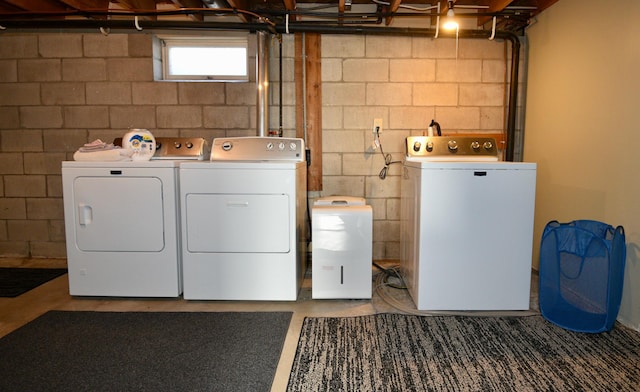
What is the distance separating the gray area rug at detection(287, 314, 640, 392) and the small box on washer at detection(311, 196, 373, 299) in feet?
0.86

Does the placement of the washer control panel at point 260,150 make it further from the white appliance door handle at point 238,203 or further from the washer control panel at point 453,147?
the washer control panel at point 453,147

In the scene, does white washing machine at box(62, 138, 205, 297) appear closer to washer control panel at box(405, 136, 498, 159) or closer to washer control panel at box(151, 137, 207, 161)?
washer control panel at box(151, 137, 207, 161)

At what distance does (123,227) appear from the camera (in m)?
2.53

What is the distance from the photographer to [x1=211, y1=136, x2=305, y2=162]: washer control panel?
2.77 m

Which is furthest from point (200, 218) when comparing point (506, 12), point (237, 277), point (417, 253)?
point (506, 12)

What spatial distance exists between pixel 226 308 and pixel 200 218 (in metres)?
0.59

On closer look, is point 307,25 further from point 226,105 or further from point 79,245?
point 79,245

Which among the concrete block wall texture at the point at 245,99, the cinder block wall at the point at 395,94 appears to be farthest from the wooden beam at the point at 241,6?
the cinder block wall at the point at 395,94

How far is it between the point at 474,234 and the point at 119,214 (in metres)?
2.22

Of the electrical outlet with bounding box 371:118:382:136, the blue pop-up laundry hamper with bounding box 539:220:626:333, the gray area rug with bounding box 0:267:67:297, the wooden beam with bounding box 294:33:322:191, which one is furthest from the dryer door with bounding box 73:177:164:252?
the blue pop-up laundry hamper with bounding box 539:220:626:333

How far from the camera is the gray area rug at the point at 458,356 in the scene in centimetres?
163

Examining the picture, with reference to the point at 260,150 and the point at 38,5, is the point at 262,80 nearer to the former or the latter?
the point at 260,150

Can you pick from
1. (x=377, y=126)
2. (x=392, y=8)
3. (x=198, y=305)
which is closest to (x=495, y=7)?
(x=392, y=8)

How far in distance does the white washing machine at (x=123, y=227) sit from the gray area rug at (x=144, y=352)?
0.82 feet
